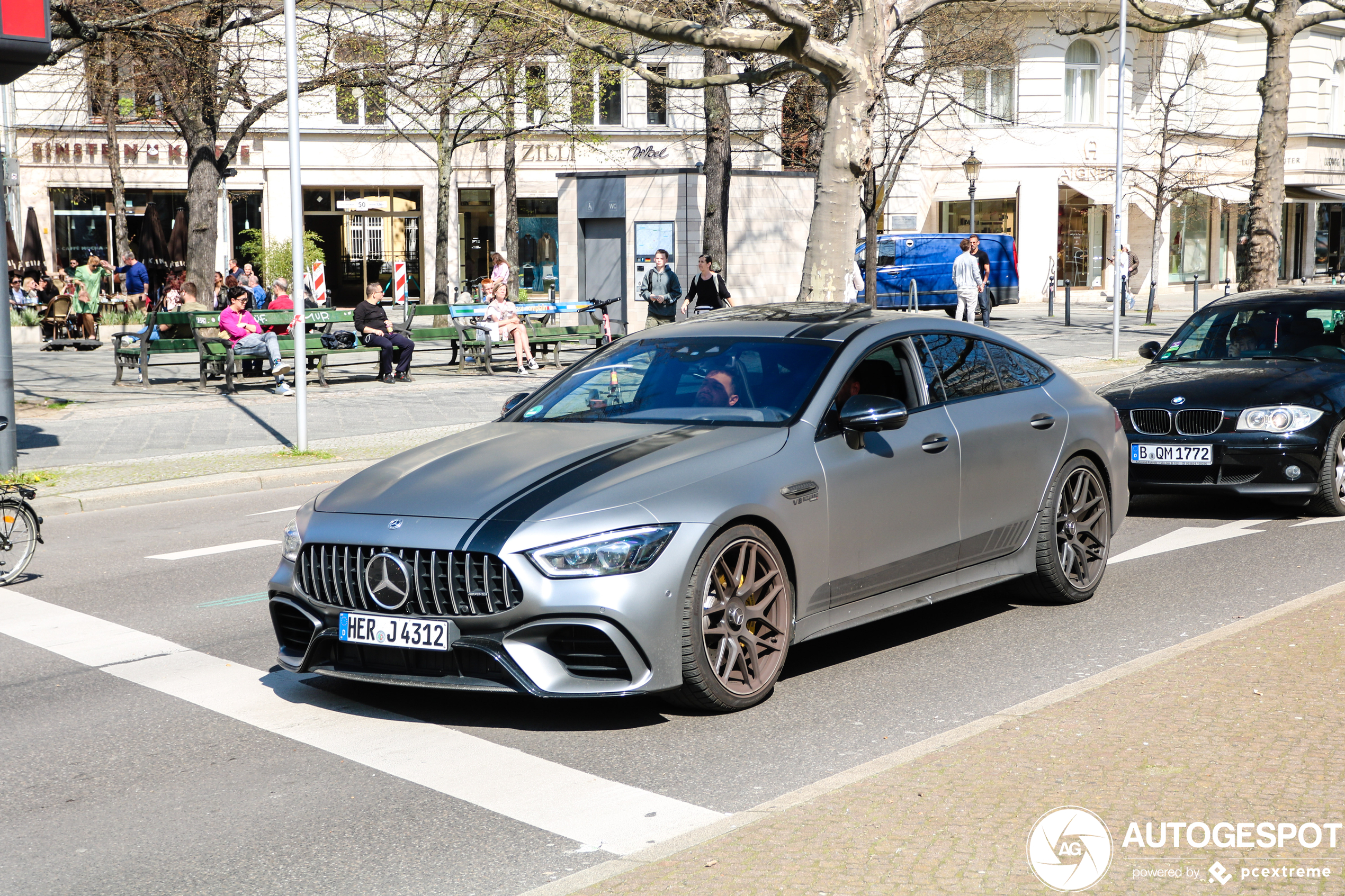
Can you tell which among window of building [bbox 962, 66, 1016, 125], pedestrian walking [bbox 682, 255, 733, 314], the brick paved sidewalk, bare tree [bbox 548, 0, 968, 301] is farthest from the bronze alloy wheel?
window of building [bbox 962, 66, 1016, 125]

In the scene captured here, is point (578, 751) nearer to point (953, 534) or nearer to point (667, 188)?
point (953, 534)

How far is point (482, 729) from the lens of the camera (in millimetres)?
5629

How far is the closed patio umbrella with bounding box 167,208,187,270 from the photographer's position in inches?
1433

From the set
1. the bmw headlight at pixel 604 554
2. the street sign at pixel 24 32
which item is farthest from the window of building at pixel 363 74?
the bmw headlight at pixel 604 554

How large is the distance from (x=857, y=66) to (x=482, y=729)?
12.9 metres

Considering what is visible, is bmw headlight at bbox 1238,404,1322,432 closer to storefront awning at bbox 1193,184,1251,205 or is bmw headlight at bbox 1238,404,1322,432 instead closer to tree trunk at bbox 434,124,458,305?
tree trunk at bbox 434,124,458,305

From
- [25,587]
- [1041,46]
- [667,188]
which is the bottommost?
[25,587]

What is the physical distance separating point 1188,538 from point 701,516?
5.29m

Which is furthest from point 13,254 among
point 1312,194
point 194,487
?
point 1312,194

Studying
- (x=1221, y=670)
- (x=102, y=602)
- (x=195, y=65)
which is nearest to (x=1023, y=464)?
(x=1221, y=670)

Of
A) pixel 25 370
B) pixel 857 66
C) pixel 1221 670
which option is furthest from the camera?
pixel 25 370

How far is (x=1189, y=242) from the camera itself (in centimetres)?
5319

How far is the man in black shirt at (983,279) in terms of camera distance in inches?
1229

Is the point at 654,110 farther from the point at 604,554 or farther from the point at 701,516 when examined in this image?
the point at 604,554
